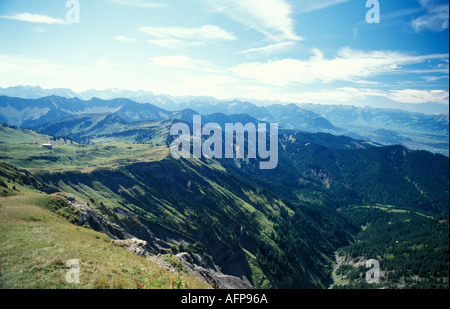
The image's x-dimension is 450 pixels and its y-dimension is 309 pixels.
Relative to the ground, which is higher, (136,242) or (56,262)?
(56,262)

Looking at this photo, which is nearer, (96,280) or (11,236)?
(96,280)

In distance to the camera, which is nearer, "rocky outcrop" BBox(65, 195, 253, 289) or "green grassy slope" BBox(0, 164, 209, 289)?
→ "green grassy slope" BBox(0, 164, 209, 289)

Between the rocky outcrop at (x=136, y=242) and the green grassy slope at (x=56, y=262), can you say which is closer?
the green grassy slope at (x=56, y=262)

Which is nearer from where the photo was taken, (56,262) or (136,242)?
(56,262)

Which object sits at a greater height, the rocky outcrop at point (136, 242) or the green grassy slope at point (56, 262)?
the green grassy slope at point (56, 262)

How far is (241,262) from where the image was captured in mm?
150500

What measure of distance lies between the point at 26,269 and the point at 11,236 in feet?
39.2

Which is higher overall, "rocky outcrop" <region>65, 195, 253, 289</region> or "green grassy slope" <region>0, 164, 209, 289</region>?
"green grassy slope" <region>0, 164, 209, 289</region>

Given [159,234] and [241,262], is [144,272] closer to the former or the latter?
[159,234]

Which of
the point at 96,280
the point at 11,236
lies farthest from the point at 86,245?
the point at 96,280
